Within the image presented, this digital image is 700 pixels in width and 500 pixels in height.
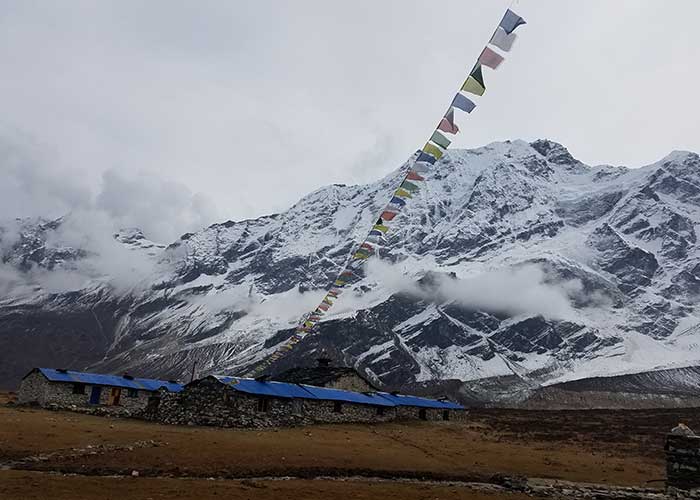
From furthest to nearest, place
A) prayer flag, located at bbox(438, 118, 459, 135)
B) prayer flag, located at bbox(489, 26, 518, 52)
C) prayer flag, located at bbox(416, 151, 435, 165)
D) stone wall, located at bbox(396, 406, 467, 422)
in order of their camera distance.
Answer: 1. stone wall, located at bbox(396, 406, 467, 422)
2. prayer flag, located at bbox(416, 151, 435, 165)
3. prayer flag, located at bbox(438, 118, 459, 135)
4. prayer flag, located at bbox(489, 26, 518, 52)

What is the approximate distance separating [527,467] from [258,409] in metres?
16.8

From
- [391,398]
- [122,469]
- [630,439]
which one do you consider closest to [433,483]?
[122,469]

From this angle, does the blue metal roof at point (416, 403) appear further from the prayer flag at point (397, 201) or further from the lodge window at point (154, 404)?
the prayer flag at point (397, 201)

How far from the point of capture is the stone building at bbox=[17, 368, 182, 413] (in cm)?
4747

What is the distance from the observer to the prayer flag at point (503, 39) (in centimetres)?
1905

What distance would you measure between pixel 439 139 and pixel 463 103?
2508 millimetres

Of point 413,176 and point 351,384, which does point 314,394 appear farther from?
point 413,176

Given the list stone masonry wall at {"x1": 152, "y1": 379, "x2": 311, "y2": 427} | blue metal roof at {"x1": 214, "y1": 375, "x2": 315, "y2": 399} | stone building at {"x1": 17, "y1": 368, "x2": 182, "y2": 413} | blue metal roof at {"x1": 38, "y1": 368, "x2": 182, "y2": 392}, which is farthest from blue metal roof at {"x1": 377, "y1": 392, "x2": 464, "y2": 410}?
stone building at {"x1": 17, "y1": 368, "x2": 182, "y2": 413}

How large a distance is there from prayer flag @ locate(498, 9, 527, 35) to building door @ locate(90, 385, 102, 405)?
142 ft

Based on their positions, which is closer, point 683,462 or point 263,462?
point 683,462

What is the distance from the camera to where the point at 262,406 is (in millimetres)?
38250

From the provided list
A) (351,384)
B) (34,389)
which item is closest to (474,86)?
(351,384)

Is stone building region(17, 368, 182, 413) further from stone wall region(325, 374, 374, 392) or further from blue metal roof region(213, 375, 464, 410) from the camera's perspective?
stone wall region(325, 374, 374, 392)

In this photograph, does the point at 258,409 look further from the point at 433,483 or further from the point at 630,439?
the point at 630,439
